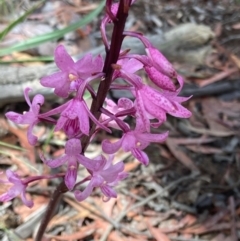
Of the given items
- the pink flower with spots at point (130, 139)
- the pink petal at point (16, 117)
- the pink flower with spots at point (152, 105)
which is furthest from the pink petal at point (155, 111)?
the pink petal at point (16, 117)

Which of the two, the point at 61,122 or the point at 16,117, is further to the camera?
the point at 16,117

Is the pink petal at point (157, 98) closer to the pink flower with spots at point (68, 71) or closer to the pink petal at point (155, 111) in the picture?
the pink petal at point (155, 111)

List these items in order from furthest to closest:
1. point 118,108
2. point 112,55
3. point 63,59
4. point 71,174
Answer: point 118,108 < point 71,174 < point 112,55 < point 63,59

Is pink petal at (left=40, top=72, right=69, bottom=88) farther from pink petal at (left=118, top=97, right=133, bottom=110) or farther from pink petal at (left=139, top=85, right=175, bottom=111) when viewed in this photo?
pink petal at (left=118, top=97, right=133, bottom=110)

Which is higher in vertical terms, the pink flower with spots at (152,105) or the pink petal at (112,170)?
the pink flower with spots at (152,105)

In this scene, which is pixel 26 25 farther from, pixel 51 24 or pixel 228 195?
pixel 228 195

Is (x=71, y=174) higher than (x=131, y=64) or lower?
→ lower

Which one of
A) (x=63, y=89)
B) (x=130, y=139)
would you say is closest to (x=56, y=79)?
(x=63, y=89)

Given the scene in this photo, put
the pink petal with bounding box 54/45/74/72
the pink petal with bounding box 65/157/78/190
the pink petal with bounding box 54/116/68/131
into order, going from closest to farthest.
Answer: the pink petal with bounding box 54/45/74/72, the pink petal with bounding box 54/116/68/131, the pink petal with bounding box 65/157/78/190

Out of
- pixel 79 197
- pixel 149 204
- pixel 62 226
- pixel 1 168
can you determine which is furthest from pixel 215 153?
pixel 79 197

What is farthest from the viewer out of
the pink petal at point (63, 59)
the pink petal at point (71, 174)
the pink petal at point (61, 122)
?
the pink petal at point (71, 174)

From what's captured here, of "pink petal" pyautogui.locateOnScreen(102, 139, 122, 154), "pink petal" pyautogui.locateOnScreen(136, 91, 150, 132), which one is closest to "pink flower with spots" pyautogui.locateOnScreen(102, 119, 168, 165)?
"pink petal" pyautogui.locateOnScreen(102, 139, 122, 154)

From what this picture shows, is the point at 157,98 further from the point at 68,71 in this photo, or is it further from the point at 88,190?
the point at 88,190

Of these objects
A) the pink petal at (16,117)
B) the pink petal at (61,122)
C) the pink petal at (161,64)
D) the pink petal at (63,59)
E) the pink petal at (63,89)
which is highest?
the pink petal at (63,59)
